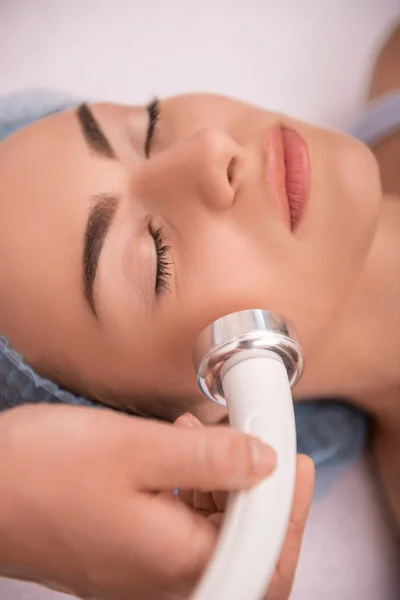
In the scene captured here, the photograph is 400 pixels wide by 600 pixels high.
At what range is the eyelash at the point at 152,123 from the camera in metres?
0.73

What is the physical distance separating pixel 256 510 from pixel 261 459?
1.5 inches

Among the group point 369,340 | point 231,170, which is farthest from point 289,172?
point 369,340

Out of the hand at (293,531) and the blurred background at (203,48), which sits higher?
the blurred background at (203,48)

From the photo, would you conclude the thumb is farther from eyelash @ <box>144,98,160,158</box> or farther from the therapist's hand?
eyelash @ <box>144,98,160,158</box>

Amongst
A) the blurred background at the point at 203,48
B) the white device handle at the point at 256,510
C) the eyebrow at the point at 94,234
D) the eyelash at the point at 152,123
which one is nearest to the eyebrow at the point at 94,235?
the eyebrow at the point at 94,234

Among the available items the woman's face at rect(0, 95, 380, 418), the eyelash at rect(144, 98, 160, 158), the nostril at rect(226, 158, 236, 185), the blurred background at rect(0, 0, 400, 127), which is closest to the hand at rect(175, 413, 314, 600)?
the woman's face at rect(0, 95, 380, 418)

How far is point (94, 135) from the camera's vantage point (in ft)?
2.27

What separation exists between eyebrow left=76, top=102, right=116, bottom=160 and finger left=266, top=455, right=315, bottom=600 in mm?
431

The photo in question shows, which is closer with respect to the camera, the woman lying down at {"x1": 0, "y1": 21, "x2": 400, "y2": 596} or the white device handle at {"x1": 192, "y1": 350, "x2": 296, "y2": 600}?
the white device handle at {"x1": 192, "y1": 350, "x2": 296, "y2": 600}

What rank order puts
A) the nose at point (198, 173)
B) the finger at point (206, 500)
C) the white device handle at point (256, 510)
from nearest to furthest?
the white device handle at point (256, 510) < the finger at point (206, 500) < the nose at point (198, 173)

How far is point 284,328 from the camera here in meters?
0.56

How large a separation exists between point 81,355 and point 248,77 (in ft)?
2.68

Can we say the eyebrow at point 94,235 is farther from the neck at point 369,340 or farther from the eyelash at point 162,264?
the neck at point 369,340

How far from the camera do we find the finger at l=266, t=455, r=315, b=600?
0.48 meters
